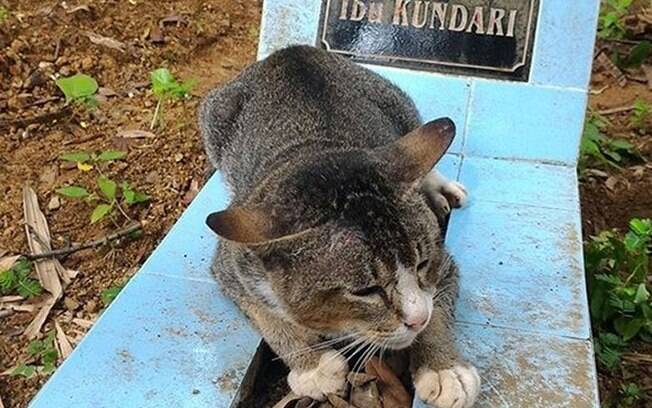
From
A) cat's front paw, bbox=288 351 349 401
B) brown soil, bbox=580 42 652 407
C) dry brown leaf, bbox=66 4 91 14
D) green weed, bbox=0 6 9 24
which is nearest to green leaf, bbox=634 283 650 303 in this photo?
brown soil, bbox=580 42 652 407

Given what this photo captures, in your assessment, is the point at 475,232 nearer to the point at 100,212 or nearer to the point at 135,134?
the point at 100,212

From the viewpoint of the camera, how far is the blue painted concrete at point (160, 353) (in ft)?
10.4

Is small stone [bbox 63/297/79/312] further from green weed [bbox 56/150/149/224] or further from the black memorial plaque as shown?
the black memorial plaque

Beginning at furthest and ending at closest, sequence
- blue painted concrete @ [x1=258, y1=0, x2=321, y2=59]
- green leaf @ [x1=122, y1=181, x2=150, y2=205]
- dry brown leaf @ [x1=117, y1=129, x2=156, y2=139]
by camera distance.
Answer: dry brown leaf @ [x1=117, y1=129, x2=156, y2=139] → blue painted concrete @ [x1=258, y1=0, x2=321, y2=59] → green leaf @ [x1=122, y1=181, x2=150, y2=205]

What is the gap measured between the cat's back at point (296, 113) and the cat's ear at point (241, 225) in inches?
24.1

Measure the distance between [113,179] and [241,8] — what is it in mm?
2101

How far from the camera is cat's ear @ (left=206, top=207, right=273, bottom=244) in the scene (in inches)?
108

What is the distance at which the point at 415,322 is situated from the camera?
283cm

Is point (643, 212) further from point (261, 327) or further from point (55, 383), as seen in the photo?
point (55, 383)

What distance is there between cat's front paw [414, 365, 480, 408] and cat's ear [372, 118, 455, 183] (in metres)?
0.64

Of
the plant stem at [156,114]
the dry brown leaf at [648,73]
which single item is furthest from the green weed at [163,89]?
the dry brown leaf at [648,73]

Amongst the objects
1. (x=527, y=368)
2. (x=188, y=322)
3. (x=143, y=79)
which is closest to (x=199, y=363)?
(x=188, y=322)

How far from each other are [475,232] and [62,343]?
1881mm

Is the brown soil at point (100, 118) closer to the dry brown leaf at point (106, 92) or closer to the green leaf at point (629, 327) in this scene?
the dry brown leaf at point (106, 92)
